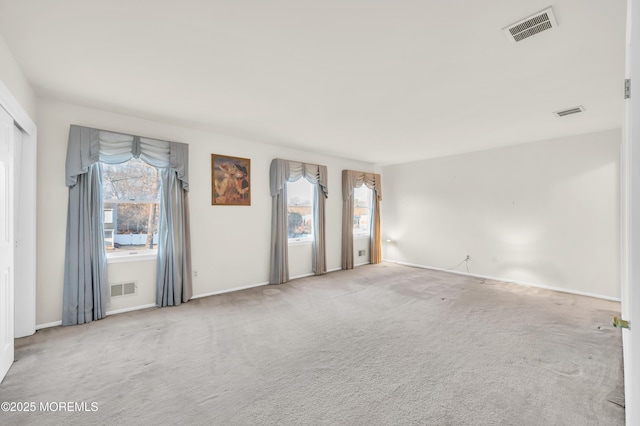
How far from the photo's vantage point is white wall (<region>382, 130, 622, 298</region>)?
4.18m

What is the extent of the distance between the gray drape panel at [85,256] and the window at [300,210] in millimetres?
2986

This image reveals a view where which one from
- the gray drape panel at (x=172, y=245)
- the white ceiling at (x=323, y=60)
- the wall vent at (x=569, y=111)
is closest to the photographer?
the white ceiling at (x=323, y=60)

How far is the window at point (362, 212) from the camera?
22.5 feet

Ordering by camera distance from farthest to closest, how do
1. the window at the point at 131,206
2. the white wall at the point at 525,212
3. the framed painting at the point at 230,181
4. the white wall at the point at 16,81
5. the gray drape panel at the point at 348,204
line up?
the gray drape panel at the point at 348,204 < the framed painting at the point at 230,181 < the white wall at the point at 525,212 < the window at the point at 131,206 < the white wall at the point at 16,81

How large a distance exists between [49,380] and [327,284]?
11.9 ft

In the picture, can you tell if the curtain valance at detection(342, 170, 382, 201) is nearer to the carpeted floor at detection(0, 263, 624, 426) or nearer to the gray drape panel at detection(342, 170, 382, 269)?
the gray drape panel at detection(342, 170, 382, 269)

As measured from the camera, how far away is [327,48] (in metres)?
2.10

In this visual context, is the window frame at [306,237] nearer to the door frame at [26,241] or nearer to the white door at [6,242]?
the door frame at [26,241]

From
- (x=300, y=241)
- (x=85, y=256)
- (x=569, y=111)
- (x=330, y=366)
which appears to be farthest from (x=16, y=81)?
(x=569, y=111)

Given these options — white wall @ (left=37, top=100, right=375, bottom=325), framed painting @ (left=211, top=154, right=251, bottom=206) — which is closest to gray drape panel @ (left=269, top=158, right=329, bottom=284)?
white wall @ (left=37, top=100, right=375, bottom=325)

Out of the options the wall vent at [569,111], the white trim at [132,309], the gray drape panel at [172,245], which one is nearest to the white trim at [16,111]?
the gray drape panel at [172,245]

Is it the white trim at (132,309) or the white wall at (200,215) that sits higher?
the white wall at (200,215)

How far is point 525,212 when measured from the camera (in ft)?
16.1

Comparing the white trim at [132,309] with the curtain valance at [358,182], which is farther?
the curtain valance at [358,182]
